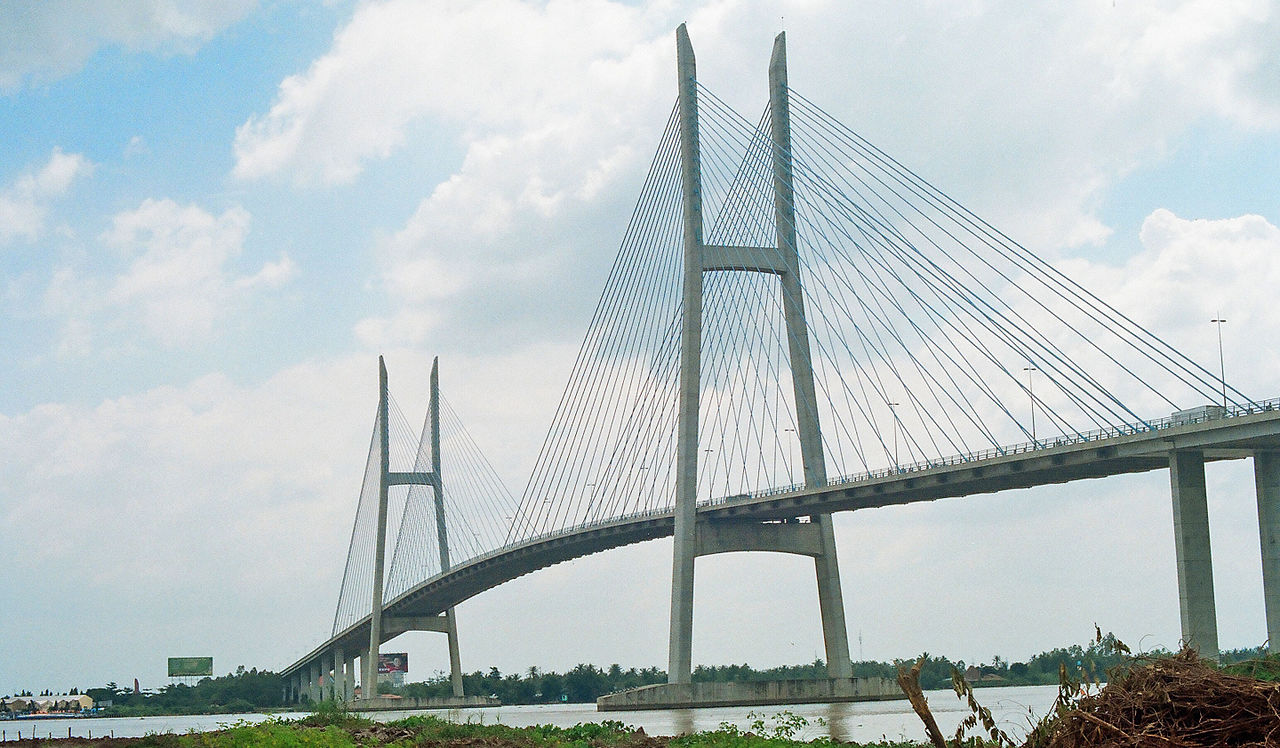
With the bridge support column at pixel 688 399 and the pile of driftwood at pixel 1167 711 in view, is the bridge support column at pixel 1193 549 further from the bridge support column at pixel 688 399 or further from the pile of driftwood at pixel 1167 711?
the pile of driftwood at pixel 1167 711

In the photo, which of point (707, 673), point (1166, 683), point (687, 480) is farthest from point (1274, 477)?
point (707, 673)

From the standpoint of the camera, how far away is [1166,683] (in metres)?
6.04

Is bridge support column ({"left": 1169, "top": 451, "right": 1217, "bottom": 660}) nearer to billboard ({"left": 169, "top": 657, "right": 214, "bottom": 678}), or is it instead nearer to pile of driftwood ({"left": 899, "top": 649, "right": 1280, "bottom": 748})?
pile of driftwood ({"left": 899, "top": 649, "right": 1280, "bottom": 748})

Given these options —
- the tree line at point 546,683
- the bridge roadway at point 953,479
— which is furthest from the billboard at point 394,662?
the bridge roadway at point 953,479

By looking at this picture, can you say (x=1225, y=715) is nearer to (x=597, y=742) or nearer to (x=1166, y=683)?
(x=1166, y=683)

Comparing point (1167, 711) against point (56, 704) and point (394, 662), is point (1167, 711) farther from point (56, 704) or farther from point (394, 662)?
point (56, 704)

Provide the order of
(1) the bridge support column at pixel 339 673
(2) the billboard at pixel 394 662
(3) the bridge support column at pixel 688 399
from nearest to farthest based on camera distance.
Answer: (3) the bridge support column at pixel 688 399
(1) the bridge support column at pixel 339 673
(2) the billboard at pixel 394 662

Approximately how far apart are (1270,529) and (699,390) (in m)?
21.9

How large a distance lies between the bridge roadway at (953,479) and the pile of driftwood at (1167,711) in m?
33.2

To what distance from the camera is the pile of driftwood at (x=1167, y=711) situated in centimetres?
565

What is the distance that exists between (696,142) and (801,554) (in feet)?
55.3

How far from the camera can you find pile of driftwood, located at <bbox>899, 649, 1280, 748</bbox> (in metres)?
5.65

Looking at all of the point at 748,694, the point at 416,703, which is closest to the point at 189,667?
the point at 416,703

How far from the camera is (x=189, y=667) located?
188 meters
